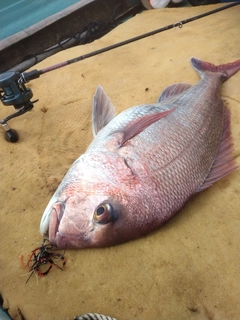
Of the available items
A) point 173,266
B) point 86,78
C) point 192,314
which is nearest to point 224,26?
point 86,78

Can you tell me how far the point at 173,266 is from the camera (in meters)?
1.85

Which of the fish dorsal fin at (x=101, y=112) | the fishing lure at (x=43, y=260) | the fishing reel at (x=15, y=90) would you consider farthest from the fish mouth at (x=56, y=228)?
the fishing reel at (x=15, y=90)

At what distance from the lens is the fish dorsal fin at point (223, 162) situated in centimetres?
205

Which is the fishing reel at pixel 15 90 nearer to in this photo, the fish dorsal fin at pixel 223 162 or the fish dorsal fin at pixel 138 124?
the fish dorsal fin at pixel 138 124

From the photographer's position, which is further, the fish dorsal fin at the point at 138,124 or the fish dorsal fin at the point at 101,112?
the fish dorsal fin at the point at 101,112

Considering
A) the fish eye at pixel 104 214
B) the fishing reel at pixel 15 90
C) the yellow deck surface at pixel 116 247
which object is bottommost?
the yellow deck surface at pixel 116 247

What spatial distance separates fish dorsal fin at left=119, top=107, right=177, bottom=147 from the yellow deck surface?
522 mm

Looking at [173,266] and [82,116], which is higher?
[82,116]

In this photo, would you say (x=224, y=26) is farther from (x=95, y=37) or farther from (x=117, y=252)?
(x=117, y=252)

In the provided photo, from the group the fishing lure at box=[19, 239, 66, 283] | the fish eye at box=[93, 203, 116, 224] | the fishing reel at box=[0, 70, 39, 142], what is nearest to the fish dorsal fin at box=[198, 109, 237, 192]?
the fish eye at box=[93, 203, 116, 224]

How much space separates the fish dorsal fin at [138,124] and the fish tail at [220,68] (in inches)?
36.2

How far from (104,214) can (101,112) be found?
1.10m

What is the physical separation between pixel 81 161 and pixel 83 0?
3589 millimetres

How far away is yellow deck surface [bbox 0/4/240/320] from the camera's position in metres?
1.74
